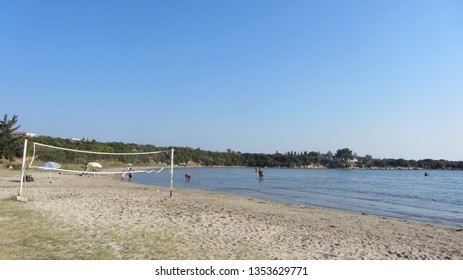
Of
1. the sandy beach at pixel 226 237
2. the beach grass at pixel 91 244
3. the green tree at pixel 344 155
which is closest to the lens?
the beach grass at pixel 91 244

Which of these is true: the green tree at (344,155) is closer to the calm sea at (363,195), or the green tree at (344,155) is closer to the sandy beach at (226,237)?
the calm sea at (363,195)

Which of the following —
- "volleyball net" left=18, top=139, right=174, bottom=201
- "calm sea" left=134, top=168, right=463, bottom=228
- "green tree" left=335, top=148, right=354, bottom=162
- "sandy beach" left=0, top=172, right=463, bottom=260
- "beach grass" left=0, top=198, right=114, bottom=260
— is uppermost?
"green tree" left=335, top=148, right=354, bottom=162

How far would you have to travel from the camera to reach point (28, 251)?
19.1 feet

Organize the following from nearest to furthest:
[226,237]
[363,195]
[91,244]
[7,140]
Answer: [91,244] → [226,237] → [363,195] → [7,140]

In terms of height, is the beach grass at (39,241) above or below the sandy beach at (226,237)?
above

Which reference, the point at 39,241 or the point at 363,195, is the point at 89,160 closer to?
the point at 363,195

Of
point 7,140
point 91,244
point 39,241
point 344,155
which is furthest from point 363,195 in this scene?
point 344,155

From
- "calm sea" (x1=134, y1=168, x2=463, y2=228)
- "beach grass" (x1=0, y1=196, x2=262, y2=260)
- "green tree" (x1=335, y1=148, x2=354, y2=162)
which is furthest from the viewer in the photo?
"green tree" (x1=335, y1=148, x2=354, y2=162)

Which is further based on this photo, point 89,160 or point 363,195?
point 89,160

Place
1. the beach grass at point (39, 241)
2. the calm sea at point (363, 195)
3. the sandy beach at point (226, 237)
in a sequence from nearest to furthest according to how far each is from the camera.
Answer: the beach grass at point (39, 241) → the sandy beach at point (226, 237) → the calm sea at point (363, 195)

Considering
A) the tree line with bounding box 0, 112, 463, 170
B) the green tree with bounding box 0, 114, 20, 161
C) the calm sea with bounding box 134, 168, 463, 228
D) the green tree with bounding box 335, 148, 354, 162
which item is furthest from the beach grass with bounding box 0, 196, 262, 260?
the green tree with bounding box 335, 148, 354, 162

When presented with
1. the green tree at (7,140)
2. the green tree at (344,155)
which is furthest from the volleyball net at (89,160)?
the green tree at (344,155)

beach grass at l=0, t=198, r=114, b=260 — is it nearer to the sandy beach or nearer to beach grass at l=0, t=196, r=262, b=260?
beach grass at l=0, t=196, r=262, b=260

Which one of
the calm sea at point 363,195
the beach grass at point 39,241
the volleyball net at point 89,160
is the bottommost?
the calm sea at point 363,195
